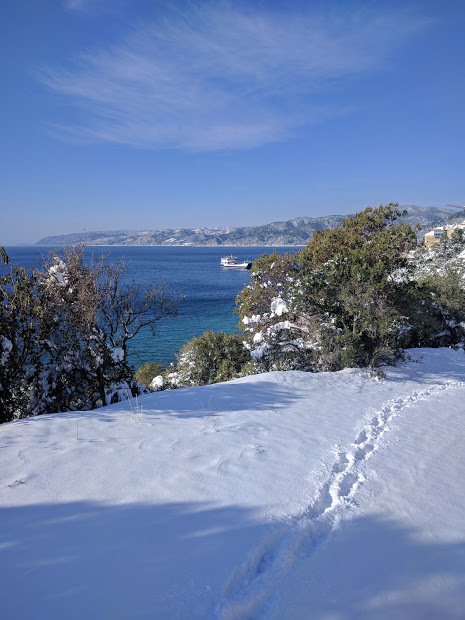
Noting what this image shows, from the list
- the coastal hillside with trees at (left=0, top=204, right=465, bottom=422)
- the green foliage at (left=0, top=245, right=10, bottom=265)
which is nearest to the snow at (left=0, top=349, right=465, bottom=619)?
the coastal hillside with trees at (left=0, top=204, right=465, bottom=422)

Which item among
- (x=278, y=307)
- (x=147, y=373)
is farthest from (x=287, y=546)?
(x=147, y=373)

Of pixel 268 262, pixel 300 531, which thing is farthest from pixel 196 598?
pixel 268 262

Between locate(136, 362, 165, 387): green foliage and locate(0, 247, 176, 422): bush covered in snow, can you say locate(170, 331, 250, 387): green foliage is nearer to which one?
locate(136, 362, 165, 387): green foliage

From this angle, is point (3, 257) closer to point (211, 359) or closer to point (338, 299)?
point (338, 299)

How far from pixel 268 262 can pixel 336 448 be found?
34.0 feet

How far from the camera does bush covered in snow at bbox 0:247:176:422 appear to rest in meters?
8.87

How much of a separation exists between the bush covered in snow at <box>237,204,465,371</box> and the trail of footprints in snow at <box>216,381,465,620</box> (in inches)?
298

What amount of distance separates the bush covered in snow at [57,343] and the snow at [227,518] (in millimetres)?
2775

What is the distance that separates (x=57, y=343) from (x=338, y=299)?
9.96m

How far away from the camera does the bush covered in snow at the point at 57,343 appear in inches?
349

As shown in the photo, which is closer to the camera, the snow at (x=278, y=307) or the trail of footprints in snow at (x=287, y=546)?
the trail of footprints in snow at (x=287, y=546)

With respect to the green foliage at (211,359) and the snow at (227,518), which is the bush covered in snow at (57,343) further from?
the green foliage at (211,359)

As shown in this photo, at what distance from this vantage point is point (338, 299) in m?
13.4

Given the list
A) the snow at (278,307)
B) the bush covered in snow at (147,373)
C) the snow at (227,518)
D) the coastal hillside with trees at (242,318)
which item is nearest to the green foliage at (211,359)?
the coastal hillside with trees at (242,318)
